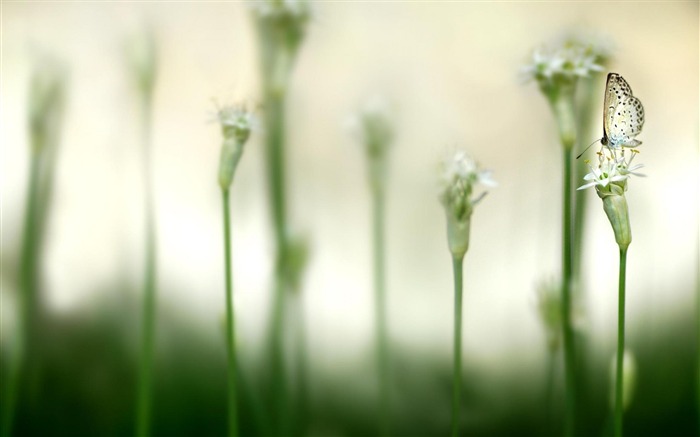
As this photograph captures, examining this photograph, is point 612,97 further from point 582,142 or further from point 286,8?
point 286,8

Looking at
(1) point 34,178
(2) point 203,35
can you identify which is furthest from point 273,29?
(1) point 34,178

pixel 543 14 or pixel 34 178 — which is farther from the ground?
pixel 543 14

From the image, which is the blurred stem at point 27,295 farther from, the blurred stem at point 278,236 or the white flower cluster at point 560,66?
the white flower cluster at point 560,66

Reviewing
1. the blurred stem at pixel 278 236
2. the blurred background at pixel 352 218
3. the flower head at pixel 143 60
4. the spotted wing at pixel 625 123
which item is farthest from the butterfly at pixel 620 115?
the flower head at pixel 143 60

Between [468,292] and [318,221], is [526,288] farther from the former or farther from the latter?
[318,221]

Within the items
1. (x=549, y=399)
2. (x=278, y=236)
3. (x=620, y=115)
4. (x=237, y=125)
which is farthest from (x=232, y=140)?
(x=549, y=399)

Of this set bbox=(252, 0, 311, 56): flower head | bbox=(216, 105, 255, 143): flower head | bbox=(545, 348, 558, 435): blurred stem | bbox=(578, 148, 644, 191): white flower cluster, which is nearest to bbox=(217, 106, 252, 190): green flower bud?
bbox=(216, 105, 255, 143): flower head

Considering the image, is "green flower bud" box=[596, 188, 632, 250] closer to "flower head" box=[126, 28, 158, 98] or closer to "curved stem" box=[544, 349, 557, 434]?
"curved stem" box=[544, 349, 557, 434]

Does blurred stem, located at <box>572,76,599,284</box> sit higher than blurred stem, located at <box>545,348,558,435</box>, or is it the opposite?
blurred stem, located at <box>572,76,599,284</box>
